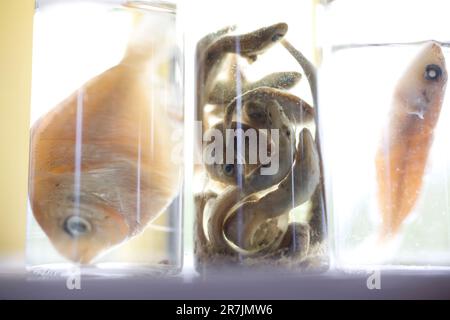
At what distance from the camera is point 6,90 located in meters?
1.02

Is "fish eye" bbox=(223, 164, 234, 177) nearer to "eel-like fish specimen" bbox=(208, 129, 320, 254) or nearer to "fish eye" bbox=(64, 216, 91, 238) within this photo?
"eel-like fish specimen" bbox=(208, 129, 320, 254)

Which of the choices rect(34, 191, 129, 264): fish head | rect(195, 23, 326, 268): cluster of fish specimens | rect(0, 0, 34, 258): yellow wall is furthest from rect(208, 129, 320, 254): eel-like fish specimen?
rect(0, 0, 34, 258): yellow wall

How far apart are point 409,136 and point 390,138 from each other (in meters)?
0.02

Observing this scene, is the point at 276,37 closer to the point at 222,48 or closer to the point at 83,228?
the point at 222,48

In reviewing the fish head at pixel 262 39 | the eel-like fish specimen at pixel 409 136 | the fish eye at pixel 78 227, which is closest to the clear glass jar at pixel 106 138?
the fish eye at pixel 78 227

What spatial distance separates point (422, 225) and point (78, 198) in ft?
1.25

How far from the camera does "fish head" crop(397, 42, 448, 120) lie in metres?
0.69

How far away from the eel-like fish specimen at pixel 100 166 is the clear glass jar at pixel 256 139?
0.06 meters

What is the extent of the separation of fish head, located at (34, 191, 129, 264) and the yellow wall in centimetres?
41

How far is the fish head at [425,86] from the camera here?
27.0 inches

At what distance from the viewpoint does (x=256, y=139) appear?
0.63 m

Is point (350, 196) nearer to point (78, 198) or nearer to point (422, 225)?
point (422, 225)
